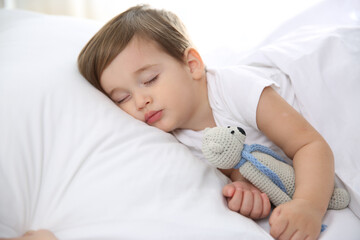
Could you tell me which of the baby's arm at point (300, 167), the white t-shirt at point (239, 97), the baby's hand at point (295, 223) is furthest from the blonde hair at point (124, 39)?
the baby's hand at point (295, 223)

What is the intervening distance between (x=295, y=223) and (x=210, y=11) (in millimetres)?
1577

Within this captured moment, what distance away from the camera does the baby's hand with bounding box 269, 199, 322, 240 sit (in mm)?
719

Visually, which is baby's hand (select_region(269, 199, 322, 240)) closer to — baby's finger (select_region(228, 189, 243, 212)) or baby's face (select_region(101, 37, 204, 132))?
baby's finger (select_region(228, 189, 243, 212))

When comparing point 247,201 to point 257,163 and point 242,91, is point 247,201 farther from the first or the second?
point 242,91

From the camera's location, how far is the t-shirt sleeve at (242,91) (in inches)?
37.3

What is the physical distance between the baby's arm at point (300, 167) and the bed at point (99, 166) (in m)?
0.05

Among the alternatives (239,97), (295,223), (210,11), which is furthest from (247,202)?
(210,11)

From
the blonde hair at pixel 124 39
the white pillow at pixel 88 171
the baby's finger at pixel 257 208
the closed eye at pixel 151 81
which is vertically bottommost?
the baby's finger at pixel 257 208

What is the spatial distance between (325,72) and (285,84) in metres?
0.12

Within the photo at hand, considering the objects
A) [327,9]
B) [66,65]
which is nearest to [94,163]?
[66,65]

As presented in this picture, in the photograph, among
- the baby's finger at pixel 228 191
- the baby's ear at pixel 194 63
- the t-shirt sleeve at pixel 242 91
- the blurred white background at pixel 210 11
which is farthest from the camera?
the blurred white background at pixel 210 11

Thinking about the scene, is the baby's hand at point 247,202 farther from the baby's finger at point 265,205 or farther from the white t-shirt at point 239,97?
the white t-shirt at point 239,97

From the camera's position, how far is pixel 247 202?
773 millimetres

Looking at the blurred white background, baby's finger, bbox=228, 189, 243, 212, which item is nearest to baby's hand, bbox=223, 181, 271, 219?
baby's finger, bbox=228, 189, 243, 212
